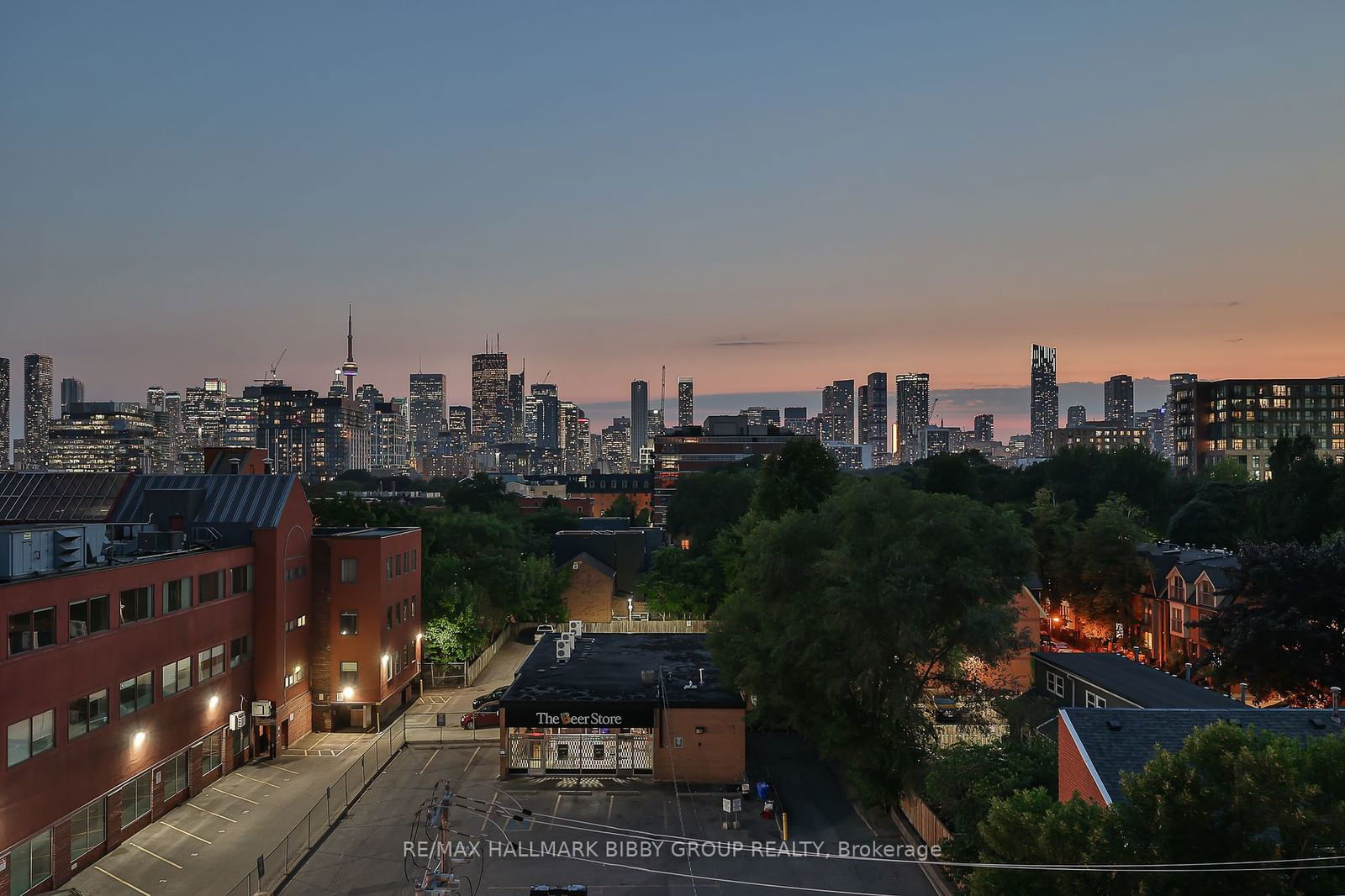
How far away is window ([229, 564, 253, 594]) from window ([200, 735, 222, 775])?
6976 millimetres

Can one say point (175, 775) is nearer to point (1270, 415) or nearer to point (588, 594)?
point (588, 594)

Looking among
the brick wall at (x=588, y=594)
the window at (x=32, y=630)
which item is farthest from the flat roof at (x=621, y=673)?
the brick wall at (x=588, y=594)

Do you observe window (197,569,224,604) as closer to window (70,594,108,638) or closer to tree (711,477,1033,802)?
window (70,594,108,638)

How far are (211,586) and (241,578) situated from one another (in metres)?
3.13

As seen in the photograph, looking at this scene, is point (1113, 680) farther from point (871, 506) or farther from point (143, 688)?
point (143, 688)

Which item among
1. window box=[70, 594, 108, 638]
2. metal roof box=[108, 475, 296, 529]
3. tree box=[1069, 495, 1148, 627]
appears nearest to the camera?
window box=[70, 594, 108, 638]

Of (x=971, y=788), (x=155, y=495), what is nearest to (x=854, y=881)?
(x=971, y=788)

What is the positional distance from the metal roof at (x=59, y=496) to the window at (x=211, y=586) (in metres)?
11.3

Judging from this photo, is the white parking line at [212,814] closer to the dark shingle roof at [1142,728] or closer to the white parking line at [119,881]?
the white parking line at [119,881]

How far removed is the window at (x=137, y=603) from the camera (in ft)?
116

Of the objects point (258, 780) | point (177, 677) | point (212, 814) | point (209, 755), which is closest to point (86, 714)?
point (177, 677)

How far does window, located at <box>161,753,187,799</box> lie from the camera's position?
37.7 m

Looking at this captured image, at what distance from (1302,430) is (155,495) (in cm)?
19022

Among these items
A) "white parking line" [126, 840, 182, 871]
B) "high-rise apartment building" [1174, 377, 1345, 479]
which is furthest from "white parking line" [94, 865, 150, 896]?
"high-rise apartment building" [1174, 377, 1345, 479]
